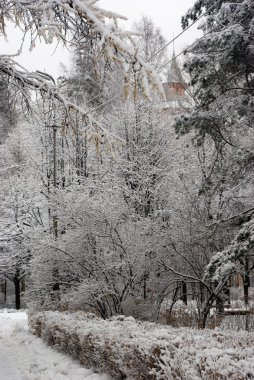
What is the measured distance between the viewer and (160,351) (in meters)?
5.45

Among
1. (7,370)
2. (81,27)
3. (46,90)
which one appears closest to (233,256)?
(7,370)

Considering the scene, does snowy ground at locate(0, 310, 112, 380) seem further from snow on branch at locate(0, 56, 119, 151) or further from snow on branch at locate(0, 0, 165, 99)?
snow on branch at locate(0, 0, 165, 99)

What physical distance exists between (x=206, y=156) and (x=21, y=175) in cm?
1123

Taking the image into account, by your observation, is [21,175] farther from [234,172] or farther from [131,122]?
[234,172]

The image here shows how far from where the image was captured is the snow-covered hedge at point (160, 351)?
173 inches

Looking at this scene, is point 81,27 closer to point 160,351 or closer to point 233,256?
point 160,351

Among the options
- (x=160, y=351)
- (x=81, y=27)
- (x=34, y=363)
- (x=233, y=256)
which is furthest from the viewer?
(x=233, y=256)

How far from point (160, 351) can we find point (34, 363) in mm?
4594

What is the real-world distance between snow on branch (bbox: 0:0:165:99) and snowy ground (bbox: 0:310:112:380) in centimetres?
509

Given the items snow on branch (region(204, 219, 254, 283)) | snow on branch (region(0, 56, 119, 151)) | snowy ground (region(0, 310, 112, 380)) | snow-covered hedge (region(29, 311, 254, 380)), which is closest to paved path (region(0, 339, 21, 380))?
snowy ground (region(0, 310, 112, 380))

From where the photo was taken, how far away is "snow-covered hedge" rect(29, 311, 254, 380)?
4391mm

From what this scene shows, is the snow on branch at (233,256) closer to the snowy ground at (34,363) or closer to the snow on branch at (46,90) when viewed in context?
the snowy ground at (34,363)

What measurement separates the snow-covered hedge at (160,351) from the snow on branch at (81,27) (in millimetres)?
2742

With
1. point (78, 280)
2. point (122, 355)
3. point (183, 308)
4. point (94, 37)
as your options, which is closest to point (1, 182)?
point (78, 280)
